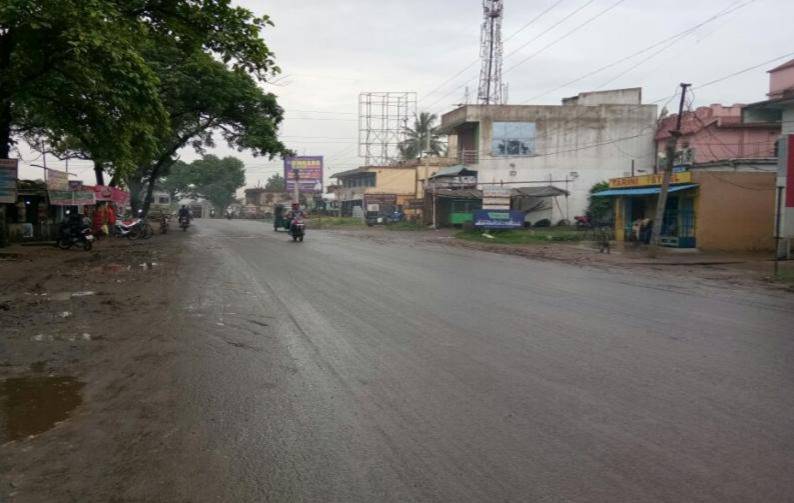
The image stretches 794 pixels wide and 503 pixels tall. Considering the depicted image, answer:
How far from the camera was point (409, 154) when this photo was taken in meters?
71.6

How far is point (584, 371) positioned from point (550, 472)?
255cm

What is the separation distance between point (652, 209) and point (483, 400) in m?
27.7

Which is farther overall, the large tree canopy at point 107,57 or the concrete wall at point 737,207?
the concrete wall at point 737,207

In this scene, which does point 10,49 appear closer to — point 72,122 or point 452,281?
point 72,122

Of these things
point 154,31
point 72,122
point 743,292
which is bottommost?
point 743,292

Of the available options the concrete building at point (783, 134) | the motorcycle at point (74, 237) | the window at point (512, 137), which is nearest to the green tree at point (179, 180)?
the window at point (512, 137)

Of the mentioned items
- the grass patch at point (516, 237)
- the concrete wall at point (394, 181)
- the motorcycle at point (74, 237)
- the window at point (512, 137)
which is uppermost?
the window at point (512, 137)

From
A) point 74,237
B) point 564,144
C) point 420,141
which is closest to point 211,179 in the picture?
point 420,141

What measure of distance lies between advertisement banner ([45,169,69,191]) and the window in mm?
28036

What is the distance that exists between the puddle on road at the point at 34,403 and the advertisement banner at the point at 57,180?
76.6 feet

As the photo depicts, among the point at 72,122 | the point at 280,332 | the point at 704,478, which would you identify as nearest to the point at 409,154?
the point at 72,122

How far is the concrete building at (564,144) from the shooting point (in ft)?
151

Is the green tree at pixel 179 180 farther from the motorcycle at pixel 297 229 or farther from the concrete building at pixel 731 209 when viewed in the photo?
the concrete building at pixel 731 209

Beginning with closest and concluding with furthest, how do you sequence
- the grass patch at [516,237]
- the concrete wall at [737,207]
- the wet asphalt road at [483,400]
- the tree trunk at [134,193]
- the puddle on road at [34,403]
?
the wet asphalt road at [483,400] < the puddle on road at [34,403] < the concrete wall at [737,207] < the grass patch at [516,237] < the tree trunk at [134,193]
